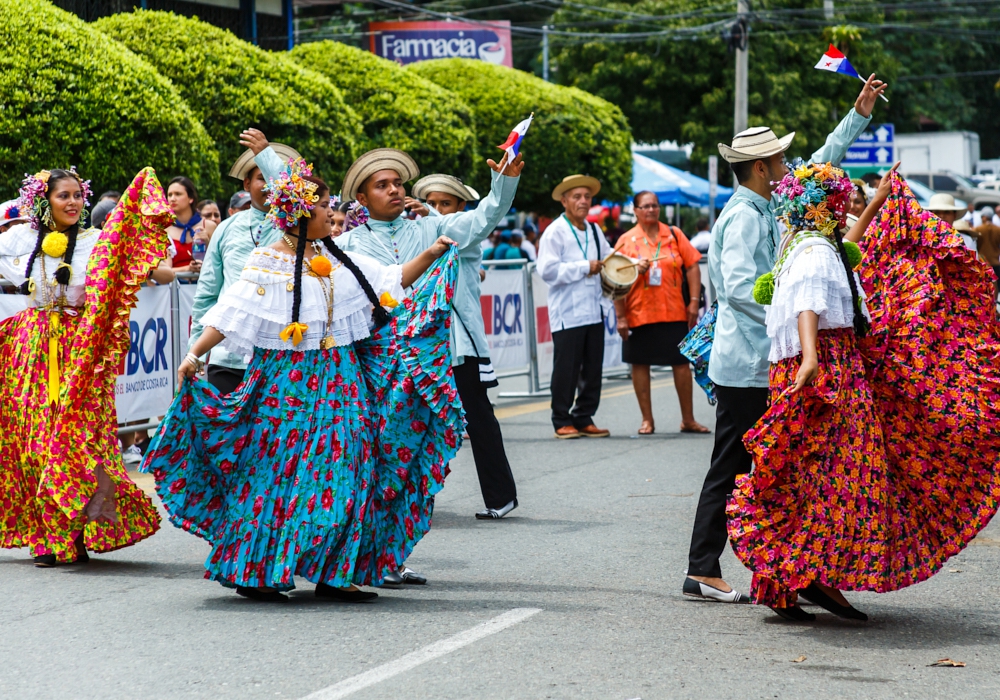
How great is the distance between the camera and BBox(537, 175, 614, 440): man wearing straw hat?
456 inches

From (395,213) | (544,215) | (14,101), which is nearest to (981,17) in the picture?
(544,215)

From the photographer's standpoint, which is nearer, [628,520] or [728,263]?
[728,263]

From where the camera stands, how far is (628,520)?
799cm

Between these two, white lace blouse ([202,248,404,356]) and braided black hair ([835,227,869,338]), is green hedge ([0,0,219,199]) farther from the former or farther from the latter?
braided black hair ([835,227,869,338])

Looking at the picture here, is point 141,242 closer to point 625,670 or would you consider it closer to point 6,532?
point 6,532

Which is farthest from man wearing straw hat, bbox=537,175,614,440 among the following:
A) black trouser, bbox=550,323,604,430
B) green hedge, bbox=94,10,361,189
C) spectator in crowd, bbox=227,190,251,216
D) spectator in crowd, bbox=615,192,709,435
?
green hedge, bbox=94,10,361,189

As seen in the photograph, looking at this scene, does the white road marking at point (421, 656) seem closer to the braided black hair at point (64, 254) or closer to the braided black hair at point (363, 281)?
the braided black hair at point (363, 281)

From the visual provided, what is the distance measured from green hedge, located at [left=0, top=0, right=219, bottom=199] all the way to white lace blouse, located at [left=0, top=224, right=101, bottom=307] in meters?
5.49

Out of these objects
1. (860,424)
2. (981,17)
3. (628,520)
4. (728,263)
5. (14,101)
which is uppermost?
(981,17)

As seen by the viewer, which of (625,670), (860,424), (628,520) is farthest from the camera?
(628,520)

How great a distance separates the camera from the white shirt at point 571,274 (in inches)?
456

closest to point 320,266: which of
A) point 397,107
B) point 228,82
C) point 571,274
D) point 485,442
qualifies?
point 485,442

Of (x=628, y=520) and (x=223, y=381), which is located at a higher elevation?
(x=223, y=381)

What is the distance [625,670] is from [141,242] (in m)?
3.71
